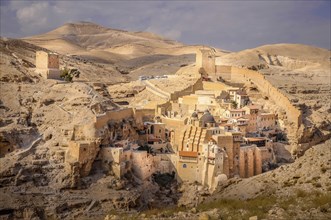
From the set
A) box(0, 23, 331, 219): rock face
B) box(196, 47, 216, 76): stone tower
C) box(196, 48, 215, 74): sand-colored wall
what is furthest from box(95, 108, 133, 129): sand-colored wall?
box(196, 48, 215, 74): sand-colored wall

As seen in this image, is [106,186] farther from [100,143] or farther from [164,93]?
[164,93]

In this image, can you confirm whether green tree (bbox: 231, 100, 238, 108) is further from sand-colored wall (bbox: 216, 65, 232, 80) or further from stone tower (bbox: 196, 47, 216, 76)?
sand-colored wall (bbox: 216, 65, 232, 80)

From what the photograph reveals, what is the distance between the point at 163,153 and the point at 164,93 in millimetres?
9732

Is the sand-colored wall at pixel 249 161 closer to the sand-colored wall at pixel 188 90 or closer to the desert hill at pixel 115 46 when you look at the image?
the sand-colored wall at pixel 188 90

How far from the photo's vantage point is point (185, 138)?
28.6 metres

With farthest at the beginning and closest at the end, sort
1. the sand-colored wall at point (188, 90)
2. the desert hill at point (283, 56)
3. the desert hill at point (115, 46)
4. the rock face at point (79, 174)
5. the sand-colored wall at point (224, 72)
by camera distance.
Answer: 1. the desert hill at point (115, 46)
2. the desert hill at point (283, 56)
3. the sand-colored wall at point (224, 72)
4. the sand-colored wall at point (188, 90)
5. the rock face at point (79, 174)

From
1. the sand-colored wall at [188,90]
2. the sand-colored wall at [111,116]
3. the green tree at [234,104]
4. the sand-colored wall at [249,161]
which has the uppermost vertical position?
the sand-colored wall at [188,90]

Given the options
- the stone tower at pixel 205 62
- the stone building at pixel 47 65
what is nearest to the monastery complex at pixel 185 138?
the stone building at pixel 47 65

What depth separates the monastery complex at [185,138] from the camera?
86.1 ft

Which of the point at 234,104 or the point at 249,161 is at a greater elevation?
the point at 234,104

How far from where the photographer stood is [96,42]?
133875 millimetres

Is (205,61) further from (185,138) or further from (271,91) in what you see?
(185,138)

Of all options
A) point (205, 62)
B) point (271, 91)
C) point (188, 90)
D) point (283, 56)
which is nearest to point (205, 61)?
point (205, 62)

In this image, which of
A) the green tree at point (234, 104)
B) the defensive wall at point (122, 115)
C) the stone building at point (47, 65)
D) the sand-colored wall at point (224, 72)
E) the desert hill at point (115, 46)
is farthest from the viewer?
the desert hill at point (115, 46)
